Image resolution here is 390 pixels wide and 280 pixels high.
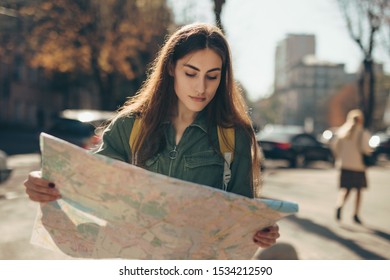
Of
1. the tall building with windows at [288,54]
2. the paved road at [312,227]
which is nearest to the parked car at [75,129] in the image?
the paved road at [312,227]

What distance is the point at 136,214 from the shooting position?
5.90ft

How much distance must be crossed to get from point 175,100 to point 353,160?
667 centimetres

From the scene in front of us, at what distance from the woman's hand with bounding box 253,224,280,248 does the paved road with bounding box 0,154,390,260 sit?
2.26 metres

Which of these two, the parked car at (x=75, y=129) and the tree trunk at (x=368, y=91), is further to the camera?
the tree trunk at (x=368, y=91)

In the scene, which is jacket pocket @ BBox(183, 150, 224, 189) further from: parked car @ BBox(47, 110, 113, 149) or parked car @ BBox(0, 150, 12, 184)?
parked car @ BBox(47, 110, 113, 149)

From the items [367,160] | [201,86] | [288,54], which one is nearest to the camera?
[201,86]

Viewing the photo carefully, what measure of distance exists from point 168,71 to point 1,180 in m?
7.82

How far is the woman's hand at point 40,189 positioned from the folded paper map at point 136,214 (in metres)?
0.03

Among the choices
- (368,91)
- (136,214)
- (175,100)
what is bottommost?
(368,91)

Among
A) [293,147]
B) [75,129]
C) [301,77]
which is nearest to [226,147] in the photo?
[75,129]

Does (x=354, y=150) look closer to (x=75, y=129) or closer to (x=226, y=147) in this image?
(x=75, y=129)

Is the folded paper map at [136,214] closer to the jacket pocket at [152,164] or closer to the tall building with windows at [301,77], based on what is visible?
the jacket pocket at [152,164]

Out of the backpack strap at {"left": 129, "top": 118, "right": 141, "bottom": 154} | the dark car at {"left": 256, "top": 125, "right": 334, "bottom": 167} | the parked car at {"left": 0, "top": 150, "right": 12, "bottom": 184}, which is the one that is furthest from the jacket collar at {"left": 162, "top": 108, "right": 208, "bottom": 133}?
the dark car at {"left": 256, "top": 125, "right": 334, "bottom": 167}

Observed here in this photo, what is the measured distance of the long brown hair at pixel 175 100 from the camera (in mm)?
2002
